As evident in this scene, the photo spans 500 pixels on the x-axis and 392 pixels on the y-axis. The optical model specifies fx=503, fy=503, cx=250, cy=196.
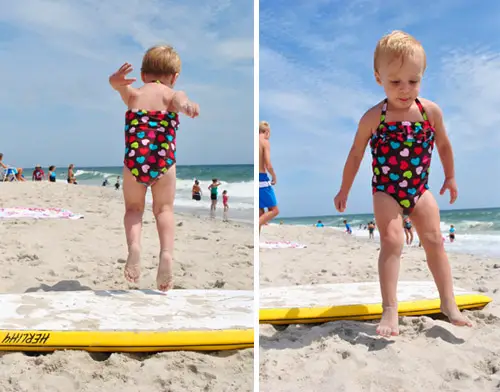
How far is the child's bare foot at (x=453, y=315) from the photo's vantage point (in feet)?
9.24

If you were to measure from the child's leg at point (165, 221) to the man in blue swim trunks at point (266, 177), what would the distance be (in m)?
1.34

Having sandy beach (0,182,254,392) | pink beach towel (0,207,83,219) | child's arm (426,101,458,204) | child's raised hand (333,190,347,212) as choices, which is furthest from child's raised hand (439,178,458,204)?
pink beach towel (0,207,83,219)

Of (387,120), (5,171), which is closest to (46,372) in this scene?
(387,120)

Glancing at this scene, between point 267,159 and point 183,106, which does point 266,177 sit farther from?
point 183,106

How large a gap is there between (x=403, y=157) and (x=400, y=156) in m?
0.02

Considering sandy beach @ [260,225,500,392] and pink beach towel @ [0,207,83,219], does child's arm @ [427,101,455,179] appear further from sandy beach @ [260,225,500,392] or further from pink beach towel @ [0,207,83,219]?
pink beach towel @ [0,207,83,219]

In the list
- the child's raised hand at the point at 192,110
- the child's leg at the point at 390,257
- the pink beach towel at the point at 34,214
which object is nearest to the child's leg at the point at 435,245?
the child's leg at the point at 390,257

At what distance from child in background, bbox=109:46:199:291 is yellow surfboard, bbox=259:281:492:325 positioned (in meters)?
0.74

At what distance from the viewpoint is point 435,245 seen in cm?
280

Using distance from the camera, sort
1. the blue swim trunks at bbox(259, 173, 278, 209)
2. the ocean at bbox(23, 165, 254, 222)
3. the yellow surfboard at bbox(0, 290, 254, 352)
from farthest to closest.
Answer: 1. the ocean at bbox(23, 165, 254, 222)
2. the blue swim trunks at bbox(259, 173, 278, 209)
3. the yellow surfboard at bbox(0, 290, 254, 352)

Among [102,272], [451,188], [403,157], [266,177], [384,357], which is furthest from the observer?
[266,177]

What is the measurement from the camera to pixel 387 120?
8.92 ft

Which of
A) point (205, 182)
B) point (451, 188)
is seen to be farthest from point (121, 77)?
point (205, 182)

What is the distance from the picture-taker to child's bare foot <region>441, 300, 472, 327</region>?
282cm
